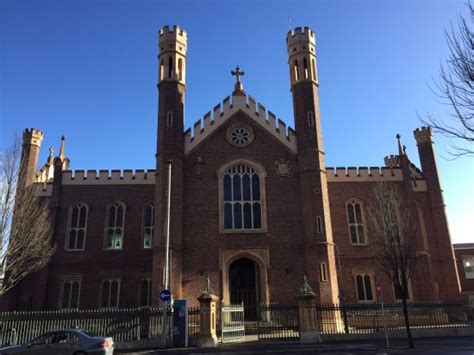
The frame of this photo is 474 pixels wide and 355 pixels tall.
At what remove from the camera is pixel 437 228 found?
102 feet

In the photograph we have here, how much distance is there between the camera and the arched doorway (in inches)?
1032

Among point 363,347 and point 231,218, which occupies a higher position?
point 231,218

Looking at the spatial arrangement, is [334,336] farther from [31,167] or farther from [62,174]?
[31,167]

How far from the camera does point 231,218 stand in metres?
27.5

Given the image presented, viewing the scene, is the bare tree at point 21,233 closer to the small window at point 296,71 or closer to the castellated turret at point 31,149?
the castellated turret at point 31,149

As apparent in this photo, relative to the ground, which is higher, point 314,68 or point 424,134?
point 314,68

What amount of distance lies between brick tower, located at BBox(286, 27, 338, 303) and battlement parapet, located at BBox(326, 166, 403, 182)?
388 cm

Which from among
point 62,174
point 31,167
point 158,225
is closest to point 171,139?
point 158,225

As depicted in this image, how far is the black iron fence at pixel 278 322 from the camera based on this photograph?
70.7ft

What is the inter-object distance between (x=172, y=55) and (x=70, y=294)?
17728 mm

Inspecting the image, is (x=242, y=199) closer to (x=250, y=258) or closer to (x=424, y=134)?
(x=250, y=258)

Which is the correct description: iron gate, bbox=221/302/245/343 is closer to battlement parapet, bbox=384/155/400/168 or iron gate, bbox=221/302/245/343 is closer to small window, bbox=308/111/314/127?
small window, bbox=308/111/314/127

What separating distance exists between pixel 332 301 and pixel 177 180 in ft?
38.4

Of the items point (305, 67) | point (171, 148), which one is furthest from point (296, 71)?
point (171, 148)
